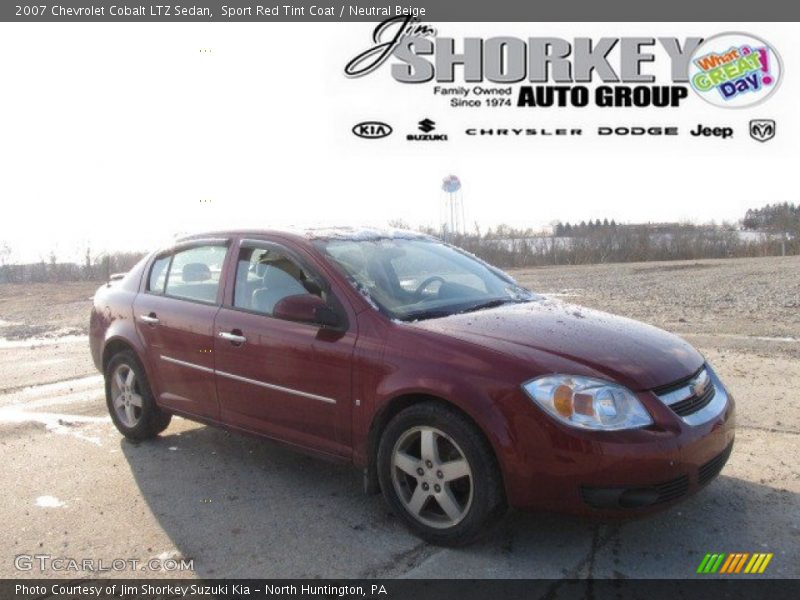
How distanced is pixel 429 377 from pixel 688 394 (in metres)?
1.29

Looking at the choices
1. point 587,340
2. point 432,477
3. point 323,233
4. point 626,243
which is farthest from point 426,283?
point 626,243

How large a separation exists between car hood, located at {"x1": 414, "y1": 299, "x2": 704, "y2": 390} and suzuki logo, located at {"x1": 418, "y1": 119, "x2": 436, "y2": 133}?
627cm

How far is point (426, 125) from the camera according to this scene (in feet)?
32.0

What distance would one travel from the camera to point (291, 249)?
418cm

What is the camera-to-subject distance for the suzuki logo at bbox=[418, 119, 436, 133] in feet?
31.9

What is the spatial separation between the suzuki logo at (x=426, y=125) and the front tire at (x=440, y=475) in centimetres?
707

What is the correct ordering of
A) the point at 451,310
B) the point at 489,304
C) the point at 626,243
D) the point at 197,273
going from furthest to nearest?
the point at 626,243 < the point at 197,273 < the point at 489,304 < the point at 451,310

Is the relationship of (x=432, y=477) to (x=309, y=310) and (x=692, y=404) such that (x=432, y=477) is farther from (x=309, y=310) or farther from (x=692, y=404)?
(x=692, y=404)

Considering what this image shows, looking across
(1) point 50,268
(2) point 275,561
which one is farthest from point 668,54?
(1) point 50,268

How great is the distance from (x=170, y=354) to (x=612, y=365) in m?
3.06

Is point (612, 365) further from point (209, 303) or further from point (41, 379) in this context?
point (41, 379)

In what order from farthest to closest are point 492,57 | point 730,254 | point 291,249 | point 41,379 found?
point 730,254 → point 492,57 → point 41,379 → point 291,249

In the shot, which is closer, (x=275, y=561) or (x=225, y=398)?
(x=275, y=561)

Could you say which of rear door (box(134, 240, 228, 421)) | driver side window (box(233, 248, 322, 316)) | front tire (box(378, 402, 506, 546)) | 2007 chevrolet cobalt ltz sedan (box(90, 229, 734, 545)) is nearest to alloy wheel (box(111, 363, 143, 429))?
2007 chevrolet cobalt ltz sedan (box(90, 229, 734, 545))
